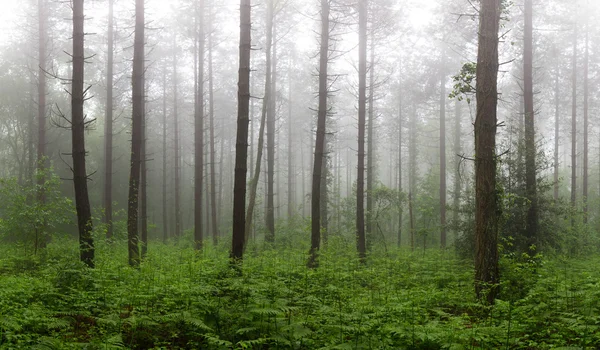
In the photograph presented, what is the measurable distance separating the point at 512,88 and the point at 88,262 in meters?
26.1

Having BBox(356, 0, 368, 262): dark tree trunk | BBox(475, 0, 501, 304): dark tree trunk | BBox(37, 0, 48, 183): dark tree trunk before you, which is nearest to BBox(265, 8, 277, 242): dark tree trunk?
BBox(356, 0, 368, 262): dark tree trunk

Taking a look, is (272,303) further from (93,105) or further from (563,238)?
(93,105)

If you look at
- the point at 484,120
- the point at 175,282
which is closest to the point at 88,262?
the point at 175,282

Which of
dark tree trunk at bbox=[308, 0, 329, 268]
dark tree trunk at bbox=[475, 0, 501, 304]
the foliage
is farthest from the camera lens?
the foliage

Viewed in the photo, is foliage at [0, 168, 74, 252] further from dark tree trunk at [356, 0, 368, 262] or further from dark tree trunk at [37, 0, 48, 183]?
dark tree trunk at [356, 0, 368, 262]

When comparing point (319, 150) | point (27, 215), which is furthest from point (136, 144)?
point (319, 150)

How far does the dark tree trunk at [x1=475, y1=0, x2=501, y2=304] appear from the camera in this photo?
747 cm

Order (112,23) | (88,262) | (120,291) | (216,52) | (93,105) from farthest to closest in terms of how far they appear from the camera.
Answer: (93,105)
(216,52)
(112,23)
(88,262)
(120,291)

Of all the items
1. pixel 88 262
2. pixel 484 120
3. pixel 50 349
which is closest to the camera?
pixel 50 349

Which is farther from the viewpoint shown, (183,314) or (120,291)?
(120,291)

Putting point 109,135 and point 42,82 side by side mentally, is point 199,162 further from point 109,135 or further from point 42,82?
point 42,82

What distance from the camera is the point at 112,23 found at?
1977 centimetres

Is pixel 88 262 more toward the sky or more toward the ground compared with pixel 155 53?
more toward the ground

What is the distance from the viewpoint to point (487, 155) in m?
7.55
